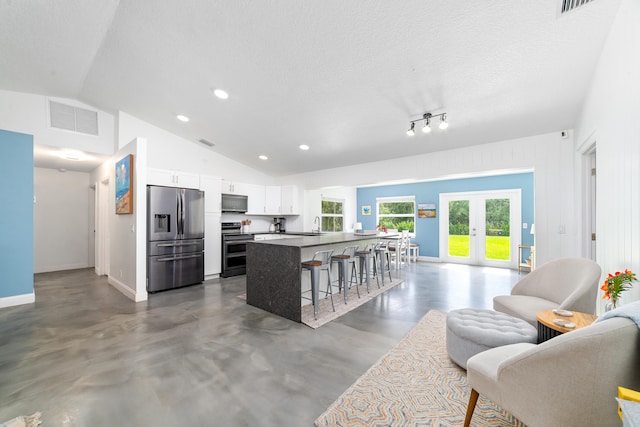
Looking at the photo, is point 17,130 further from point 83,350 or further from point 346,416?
point 346,416

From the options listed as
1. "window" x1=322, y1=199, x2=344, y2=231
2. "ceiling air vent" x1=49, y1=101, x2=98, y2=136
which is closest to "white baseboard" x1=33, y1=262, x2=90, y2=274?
"ceiling air vent" x1=49, y1=101, x2=98, y2=136

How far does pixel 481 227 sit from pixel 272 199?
234 inches

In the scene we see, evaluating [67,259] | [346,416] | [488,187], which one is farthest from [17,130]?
[488,187]

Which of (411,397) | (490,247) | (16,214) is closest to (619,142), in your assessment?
(411,397)

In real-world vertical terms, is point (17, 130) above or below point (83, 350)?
above

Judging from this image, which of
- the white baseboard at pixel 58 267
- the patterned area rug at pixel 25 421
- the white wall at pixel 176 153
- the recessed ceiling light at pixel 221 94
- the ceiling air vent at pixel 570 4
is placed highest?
the recessed ceiling light at pixel 221 94

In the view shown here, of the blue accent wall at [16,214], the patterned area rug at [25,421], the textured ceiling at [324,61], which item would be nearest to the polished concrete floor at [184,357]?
the patterned area rug at [25,421]

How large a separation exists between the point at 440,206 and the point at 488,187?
4.37ft

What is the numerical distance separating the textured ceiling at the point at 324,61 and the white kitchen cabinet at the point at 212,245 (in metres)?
2.07

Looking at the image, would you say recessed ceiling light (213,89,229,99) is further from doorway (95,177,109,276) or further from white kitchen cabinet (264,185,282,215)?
doorway (95,177,109,276)

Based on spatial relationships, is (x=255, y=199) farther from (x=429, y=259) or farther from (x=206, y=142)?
(x=429, y=259)

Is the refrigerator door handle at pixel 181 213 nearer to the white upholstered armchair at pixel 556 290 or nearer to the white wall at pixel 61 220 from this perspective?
the white wall at pixel 61 220

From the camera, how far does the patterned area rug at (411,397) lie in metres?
1.63

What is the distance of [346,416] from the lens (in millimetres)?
1666
